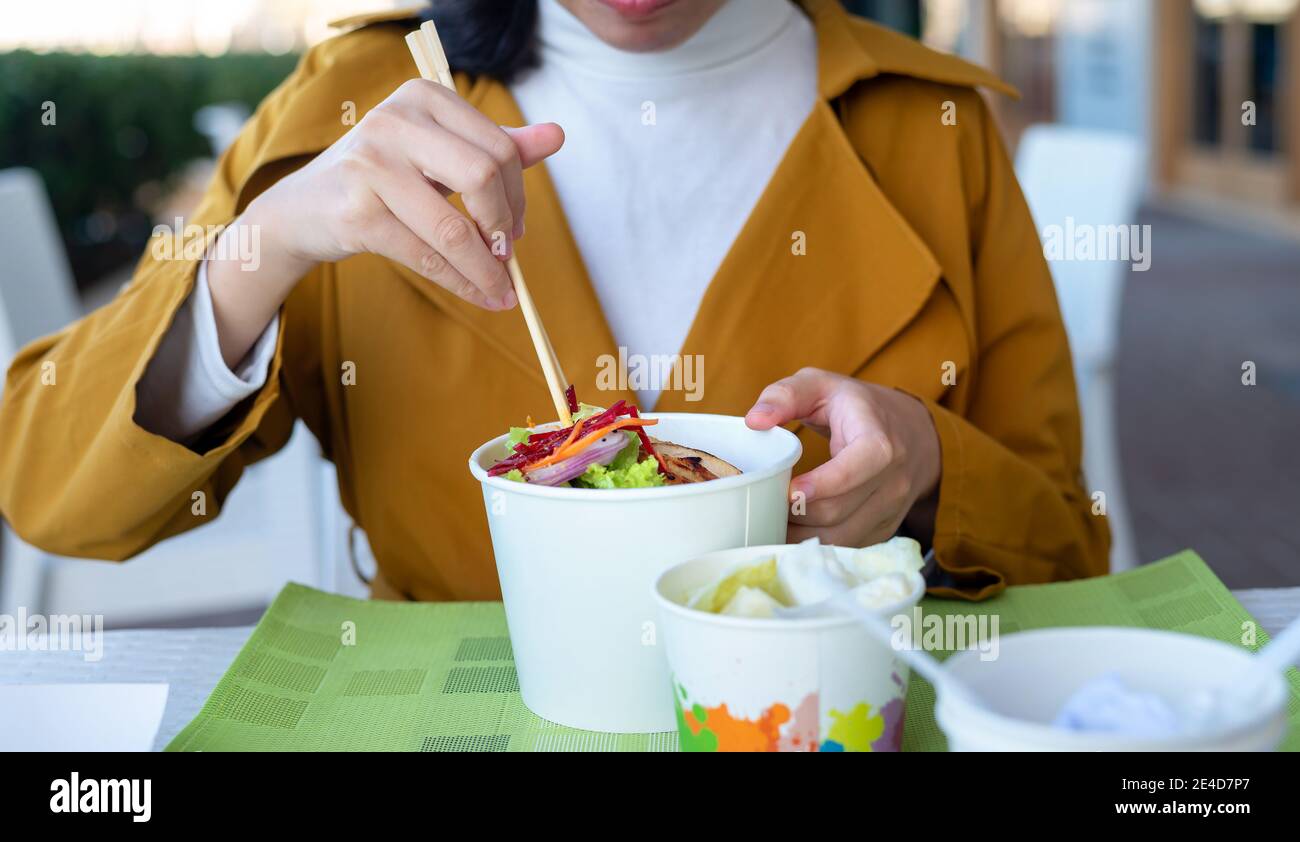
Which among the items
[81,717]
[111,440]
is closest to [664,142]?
[111,440]

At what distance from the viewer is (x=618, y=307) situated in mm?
1255

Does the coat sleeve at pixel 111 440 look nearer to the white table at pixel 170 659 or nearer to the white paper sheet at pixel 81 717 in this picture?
the white table at pixel 170 659

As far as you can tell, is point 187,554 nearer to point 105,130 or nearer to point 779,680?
point 779,680

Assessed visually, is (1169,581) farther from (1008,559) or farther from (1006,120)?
(1006,120)

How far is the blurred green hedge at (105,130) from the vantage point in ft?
21.8

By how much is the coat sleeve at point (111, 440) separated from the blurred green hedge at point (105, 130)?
5766 mm

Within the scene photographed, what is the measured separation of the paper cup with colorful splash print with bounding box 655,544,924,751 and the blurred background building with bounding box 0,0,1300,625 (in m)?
1.04

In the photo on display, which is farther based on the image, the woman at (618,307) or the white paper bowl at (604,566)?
the woman at (618,307)

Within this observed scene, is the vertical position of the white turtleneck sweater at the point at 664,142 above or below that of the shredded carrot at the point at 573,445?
above

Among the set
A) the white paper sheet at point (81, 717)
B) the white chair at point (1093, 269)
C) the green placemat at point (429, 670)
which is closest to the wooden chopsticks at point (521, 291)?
the green placemat at point (429, 670)

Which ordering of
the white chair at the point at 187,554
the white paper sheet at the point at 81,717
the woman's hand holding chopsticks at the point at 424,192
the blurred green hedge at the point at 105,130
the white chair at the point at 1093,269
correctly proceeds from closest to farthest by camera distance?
1. the white paper sheet at the point at 81,717
2. the woman's hand holding chopsticks at the point at 424,192
3. the white chair at the point at 187,554
4. the white chair at the point at 1093,269
5. the blurred green hedge at the point at 105,130

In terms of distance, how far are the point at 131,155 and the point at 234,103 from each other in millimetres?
1178

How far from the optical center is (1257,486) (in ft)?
13.2

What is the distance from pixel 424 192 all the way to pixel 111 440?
34cm
